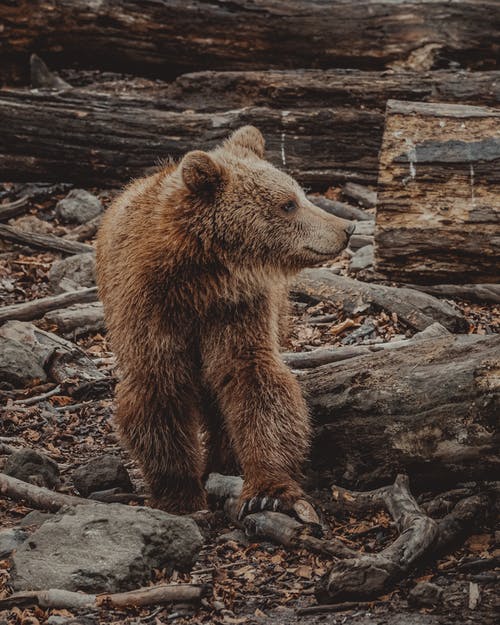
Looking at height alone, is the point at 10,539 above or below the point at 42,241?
below

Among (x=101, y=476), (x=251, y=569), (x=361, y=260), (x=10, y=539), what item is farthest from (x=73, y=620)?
(x=361, y=260)

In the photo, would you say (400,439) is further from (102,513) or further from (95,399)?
(95,399)

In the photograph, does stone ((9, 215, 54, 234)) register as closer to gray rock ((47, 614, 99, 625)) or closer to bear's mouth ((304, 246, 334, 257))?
bear's mouth ((304, 246, 334, 257))

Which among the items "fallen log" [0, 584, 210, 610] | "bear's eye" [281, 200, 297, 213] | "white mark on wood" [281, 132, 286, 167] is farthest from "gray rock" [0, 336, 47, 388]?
"white mark on wood" [281, 132, 286, 167]

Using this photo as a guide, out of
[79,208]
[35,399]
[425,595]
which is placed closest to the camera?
[425,595]

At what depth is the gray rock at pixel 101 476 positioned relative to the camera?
5.64 meters

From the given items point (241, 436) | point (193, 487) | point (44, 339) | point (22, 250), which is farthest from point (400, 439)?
point (22, 250)

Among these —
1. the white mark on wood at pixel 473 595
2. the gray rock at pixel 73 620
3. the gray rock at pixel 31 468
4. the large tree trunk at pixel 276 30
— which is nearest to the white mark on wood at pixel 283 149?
the large tree trunk at pixel 276 30

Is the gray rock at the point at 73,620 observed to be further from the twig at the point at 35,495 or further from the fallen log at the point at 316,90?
the fallen log at the point at 316,90

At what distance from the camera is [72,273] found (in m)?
9.27

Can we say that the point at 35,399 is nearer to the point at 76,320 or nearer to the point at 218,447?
the point at 76,320

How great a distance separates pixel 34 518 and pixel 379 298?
392cm

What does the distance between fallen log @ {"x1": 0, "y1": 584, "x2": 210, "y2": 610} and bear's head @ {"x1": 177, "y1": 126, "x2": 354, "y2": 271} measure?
6.71ft

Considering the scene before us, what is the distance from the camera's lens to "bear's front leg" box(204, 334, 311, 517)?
5.20m
